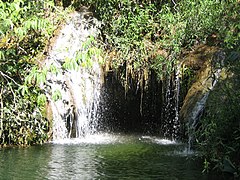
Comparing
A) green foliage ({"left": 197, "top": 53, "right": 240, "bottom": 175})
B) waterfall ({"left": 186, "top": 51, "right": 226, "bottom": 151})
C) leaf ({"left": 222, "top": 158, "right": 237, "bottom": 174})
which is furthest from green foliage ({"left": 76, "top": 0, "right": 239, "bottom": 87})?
leaf ({"left": 222, "top": 158, "right": 237, "bottom": 174})

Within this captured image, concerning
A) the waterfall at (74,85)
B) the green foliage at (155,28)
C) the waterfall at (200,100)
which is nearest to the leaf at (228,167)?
the waterfall at (200,100)

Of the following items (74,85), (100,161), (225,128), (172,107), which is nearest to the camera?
(225,128)

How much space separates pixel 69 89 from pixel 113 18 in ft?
8.23

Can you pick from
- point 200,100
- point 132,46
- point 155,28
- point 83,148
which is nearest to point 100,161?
point 83,148

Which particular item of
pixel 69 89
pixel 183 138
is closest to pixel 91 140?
pixel 69 89

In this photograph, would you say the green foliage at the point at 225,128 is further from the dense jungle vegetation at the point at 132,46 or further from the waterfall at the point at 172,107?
the waterfall at the point at 172,107

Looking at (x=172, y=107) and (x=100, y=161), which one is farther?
(x=172, y=107)

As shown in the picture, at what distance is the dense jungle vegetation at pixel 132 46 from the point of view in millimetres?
7351

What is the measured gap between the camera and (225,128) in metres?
7.20

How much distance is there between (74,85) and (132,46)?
1762 mm

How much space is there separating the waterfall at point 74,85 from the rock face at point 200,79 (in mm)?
2217

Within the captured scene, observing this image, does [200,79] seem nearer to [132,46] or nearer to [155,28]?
[132,46]

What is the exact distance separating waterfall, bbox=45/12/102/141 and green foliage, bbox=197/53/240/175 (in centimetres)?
354

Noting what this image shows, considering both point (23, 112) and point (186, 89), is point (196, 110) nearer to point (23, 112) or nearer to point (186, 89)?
point (186, 89)
